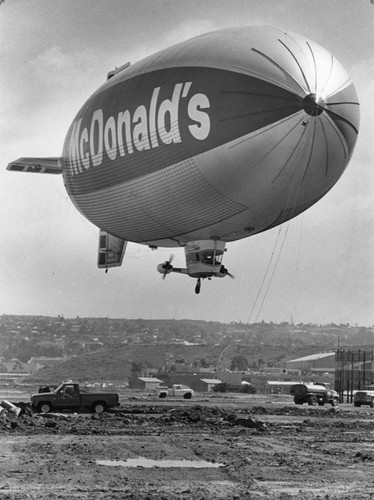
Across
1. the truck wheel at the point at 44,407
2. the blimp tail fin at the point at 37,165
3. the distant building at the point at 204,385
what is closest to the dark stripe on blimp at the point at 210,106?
the blimp tail fin at the point at 37,165

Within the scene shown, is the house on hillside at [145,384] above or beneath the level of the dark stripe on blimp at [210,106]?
beneath

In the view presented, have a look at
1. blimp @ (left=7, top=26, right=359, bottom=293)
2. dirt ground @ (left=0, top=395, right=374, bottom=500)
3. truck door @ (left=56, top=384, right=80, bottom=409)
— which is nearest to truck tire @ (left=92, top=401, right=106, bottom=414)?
truck door @ (left=56, top=384, right=80, bottom=409)

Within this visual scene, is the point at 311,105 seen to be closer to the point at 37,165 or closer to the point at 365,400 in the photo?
the point at 37,165

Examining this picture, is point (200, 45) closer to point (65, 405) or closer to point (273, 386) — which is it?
point (65, 405)

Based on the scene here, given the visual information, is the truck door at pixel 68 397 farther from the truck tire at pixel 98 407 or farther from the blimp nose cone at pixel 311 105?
the blimp nose cone at pixel 311 105

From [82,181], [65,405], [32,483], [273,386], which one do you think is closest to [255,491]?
[32,483]
